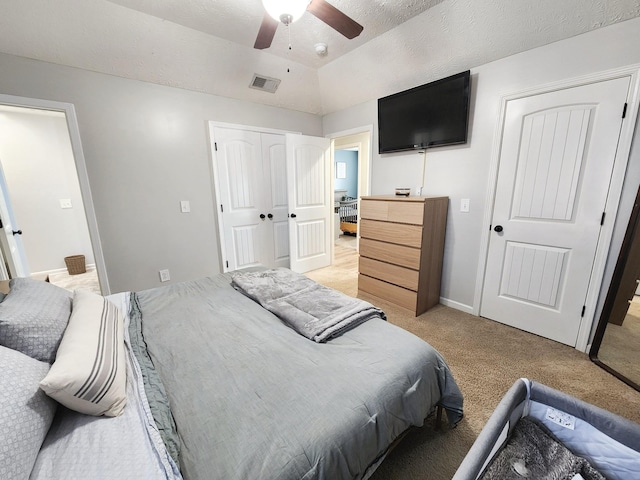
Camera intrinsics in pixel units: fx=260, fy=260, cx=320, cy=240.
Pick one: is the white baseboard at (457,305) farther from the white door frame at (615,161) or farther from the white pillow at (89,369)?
the white pillow at (89,369)

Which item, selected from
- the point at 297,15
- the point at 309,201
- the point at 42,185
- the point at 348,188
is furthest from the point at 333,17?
the point at 348,188

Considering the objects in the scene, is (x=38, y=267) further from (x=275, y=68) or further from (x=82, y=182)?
(x=275, y=68)

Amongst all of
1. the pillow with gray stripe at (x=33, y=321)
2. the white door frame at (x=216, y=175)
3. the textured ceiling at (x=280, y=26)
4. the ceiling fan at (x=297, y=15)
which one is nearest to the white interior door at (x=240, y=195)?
the white door frame at (x=216, y=175)

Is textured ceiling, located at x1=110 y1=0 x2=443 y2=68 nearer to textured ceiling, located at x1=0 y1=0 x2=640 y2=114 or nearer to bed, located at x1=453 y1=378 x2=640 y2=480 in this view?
textured ceiling, located at x1=0 y1=0 x2=640 y2=114

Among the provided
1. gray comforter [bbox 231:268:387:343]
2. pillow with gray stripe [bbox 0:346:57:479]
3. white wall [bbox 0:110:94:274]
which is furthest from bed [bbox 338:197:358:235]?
pillow with gray stripe [bbox 0:346:57:479]

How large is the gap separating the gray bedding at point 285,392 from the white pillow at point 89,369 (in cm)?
16

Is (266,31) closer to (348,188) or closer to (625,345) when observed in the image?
(625,345)

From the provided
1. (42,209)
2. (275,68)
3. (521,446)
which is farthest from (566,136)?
(42,209)

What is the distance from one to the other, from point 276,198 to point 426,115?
6.79ft

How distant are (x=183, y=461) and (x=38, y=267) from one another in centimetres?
495

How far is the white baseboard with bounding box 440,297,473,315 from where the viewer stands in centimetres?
262

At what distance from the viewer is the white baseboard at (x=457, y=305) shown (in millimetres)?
2617

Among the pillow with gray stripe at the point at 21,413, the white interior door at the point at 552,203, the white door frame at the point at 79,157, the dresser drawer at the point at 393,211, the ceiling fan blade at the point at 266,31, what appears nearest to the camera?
the pillow with gray stripe at the point at 21,413

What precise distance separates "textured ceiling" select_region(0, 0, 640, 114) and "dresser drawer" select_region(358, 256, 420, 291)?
1882 millimetres
